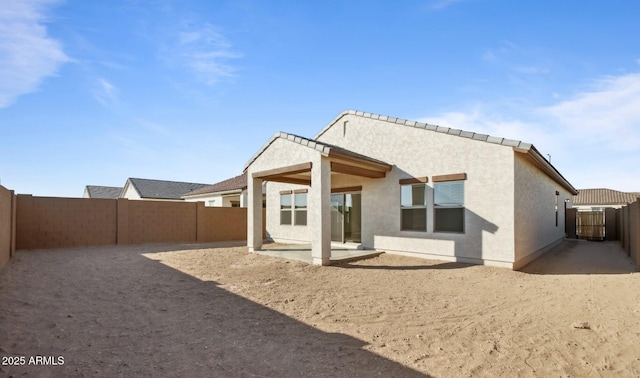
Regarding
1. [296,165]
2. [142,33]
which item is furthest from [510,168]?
[142,33]

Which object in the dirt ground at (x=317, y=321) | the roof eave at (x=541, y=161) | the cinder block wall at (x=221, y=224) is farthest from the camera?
the cinder block wall at (x=221, y=224)

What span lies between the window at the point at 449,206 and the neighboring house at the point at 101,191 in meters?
39.1

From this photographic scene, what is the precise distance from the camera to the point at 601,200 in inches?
1321

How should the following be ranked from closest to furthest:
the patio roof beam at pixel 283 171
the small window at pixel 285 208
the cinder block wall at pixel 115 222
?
the patio roof beam at pixel 283 171, the cinder block wall at pixel 115 222, the small window at pixel 285 208

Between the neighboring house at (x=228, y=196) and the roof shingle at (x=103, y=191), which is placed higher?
the roof shingle at (x=103, y=191)

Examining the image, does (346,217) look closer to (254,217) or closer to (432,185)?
(254,217)

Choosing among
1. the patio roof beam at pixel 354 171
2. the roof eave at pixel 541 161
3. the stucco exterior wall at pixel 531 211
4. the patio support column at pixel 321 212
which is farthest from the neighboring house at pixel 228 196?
the roof eave at pixel 541 161

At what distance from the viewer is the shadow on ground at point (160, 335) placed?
12.7 ft

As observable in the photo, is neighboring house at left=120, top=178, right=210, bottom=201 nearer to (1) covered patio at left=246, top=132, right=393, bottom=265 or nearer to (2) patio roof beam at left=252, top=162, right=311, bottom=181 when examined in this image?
(1) covered patio at left=246, top=132, right=393, bottom=265

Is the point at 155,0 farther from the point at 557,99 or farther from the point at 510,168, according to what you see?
the point at 557,99

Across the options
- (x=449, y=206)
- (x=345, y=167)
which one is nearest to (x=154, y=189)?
(x=345, y=167)

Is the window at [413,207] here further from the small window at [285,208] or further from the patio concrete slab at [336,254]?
the small window at [285,208]

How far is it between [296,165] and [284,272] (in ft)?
11.7

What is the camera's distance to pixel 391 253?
12414 millimetres
